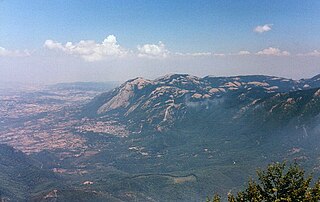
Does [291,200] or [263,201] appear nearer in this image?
[291,200]

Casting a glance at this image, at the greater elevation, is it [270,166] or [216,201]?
[270,166]

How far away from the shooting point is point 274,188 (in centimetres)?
6000

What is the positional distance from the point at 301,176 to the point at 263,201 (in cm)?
784

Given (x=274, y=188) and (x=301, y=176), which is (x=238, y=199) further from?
(x=301, y=176)

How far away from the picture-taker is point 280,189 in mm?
60938

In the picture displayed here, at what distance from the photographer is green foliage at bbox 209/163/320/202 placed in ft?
187

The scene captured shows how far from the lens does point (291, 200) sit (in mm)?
57312

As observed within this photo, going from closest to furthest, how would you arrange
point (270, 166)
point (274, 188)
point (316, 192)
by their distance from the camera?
point (316, 192) → point (274, 188) → point (270, 166)

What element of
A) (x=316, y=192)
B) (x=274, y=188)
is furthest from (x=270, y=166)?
(x=316, y=192)

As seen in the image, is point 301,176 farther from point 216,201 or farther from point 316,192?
point 216,201

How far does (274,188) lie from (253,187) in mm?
3465

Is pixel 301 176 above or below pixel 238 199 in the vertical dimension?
above

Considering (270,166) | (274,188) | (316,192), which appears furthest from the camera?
(270,166)

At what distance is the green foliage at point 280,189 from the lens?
56938 millimetres
